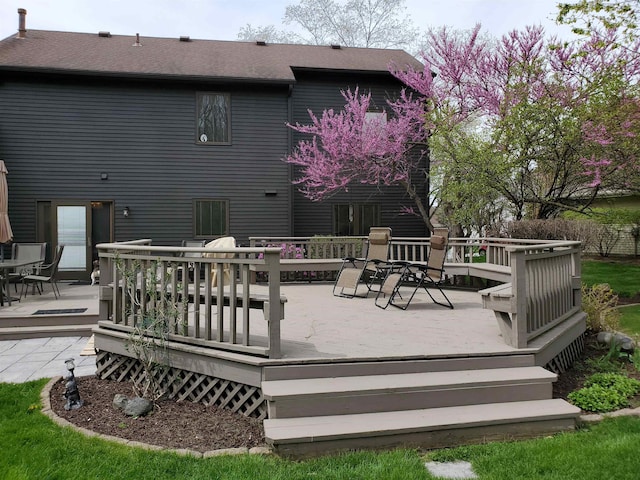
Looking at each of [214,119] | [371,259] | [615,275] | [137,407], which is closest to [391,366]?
[137,407]

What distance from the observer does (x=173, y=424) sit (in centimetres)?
341

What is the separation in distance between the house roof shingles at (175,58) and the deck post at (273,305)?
913cm

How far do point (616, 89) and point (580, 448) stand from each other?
317 inches

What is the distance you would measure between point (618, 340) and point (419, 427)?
10.9 ft

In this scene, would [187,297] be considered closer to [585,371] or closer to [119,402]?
[119,402]

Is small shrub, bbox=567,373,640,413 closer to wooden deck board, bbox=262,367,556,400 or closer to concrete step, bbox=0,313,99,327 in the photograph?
wooden deck board, bbox=262,367,556,400

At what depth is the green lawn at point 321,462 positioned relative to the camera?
2.65 meters

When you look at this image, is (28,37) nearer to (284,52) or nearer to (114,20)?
(284,52)

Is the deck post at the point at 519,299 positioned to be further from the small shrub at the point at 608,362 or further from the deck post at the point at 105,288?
the deck post at the point at 105,288

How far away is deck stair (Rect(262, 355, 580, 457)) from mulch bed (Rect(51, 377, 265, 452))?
1.11ft

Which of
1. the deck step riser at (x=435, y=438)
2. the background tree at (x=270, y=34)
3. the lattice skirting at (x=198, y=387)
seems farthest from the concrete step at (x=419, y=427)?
the background tree at (x=270, y=34)

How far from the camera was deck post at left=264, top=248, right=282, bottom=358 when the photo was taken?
3.37 meters

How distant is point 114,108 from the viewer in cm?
1134

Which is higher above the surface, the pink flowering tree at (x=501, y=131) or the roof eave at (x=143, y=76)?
the roof eave at (x=143, y=76)
